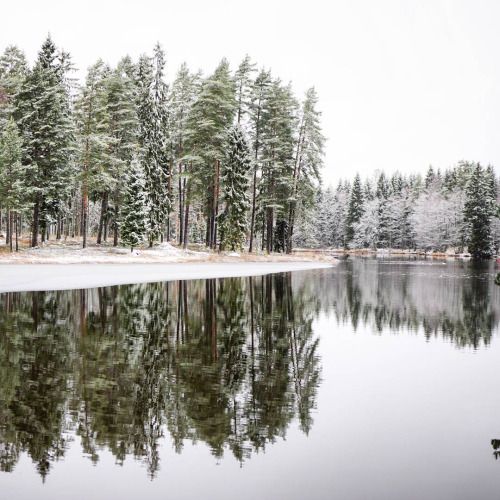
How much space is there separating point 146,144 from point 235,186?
30.5 feet

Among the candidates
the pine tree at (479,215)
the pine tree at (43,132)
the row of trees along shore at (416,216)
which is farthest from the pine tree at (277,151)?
the pine tree at (479,215)

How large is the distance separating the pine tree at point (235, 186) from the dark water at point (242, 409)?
33968 millimetres

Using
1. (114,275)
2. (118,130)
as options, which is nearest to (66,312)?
(114,275)

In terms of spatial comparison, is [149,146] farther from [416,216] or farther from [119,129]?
[416,216]

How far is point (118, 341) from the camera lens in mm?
11562

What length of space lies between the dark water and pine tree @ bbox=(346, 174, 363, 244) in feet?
372

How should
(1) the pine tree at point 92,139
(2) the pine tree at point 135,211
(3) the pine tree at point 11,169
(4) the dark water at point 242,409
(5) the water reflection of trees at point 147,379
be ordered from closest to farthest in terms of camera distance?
(4) the dark water at point 242,409
(5) the water reflection of trees at point 147,379
(3) the pine tree at point 11,169
(1) the pine tree at point 92,139
(2) the pine tree at point 135,211

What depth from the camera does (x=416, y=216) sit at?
379ft

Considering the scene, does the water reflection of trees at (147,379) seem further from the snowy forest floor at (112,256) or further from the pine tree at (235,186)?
the pine tree at (235,186)

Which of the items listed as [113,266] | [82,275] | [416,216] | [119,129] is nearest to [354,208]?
[416,216]

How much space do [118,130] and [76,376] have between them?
45770 millimetres

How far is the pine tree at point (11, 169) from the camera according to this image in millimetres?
39500

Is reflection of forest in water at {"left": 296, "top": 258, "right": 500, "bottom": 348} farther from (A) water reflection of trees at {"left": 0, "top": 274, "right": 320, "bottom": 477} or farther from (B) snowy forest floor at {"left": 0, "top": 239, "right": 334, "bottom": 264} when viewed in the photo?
(B) snowy forest floor at {"left": 0, "top": 239, "right": 334, "bottom": 264}

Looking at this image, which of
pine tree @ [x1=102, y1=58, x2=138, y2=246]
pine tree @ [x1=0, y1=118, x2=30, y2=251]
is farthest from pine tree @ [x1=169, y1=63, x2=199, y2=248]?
pine tree @ [x1=0, y1=118, x2=30, y2=251]
